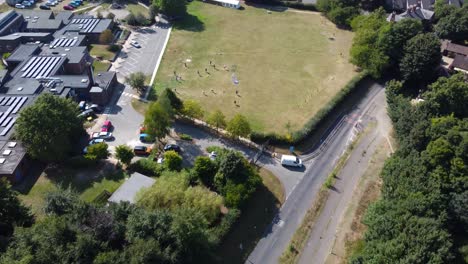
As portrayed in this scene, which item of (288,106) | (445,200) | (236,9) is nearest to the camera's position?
(445,200)

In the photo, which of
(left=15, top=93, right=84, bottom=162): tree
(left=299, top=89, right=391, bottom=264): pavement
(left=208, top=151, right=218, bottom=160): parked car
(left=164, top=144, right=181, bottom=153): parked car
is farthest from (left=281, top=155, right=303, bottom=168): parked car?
(left=15, top=93, right=84, bottom=162): tree

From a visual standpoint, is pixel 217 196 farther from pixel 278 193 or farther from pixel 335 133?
pixel 335 133

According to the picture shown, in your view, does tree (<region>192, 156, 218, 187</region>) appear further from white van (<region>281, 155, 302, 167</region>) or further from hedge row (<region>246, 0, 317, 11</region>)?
hedge row (<region>246, 0, 317, 11</region>)

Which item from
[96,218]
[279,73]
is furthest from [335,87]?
[96,218]

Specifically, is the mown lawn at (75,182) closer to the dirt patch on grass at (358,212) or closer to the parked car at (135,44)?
the dirt patch on grass at (358,212)

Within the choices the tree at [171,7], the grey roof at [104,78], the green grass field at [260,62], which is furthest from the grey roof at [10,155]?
the tree at [171,7]

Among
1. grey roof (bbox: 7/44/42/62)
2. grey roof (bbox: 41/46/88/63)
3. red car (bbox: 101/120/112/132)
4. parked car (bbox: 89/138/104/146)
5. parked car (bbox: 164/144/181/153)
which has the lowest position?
parked car (bbox: 89/138/104/146)
